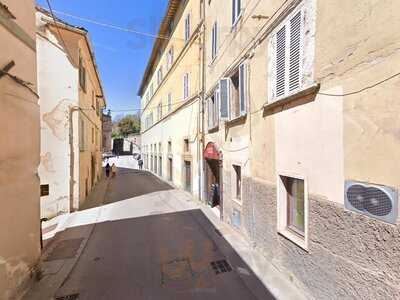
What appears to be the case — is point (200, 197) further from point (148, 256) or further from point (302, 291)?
point (302, 291)

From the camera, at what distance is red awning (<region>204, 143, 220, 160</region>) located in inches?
405

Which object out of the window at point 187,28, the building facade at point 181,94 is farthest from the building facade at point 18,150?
the window at point 187,28

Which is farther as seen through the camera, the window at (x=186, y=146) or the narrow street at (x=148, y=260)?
the window at (x=186, y=146)

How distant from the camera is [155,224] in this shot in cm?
952

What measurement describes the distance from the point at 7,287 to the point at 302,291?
14.9 ft

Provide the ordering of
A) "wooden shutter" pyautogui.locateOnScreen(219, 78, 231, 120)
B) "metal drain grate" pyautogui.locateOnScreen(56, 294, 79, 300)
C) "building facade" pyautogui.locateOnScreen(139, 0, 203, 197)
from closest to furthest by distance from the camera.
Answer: "metal drain grate" pyautogui.locateOnScreen(56, 294, 79, 300) < "wooden shutter" pyautogui.locateOnScreen(219, 78, 231, 120) < "building facade" pyautogui.locateOnScreen(139, 0, 203, 197)

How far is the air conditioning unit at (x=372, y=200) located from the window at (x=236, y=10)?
20.7ft

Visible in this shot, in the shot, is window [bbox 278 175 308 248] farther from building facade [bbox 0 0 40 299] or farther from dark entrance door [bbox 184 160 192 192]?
dark entrance door [bbox 184 160 192 192]

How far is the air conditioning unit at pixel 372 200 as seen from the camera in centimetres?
295

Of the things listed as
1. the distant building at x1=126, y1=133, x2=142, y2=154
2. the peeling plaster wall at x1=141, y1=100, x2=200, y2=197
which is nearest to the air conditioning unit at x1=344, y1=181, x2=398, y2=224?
the peeling plaster wall at x1=141, y1=100, x2=200, y2=197

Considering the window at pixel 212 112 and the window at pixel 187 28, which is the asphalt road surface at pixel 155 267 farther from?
the window at pixel 187 28

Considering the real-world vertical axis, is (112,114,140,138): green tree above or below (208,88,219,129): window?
above

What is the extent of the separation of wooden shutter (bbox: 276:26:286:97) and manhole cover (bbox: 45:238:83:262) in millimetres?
6079

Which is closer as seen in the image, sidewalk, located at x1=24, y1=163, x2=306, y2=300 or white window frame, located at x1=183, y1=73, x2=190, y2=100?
sidewalk, located at x1=24, y1=163, x2=306, y2=300
